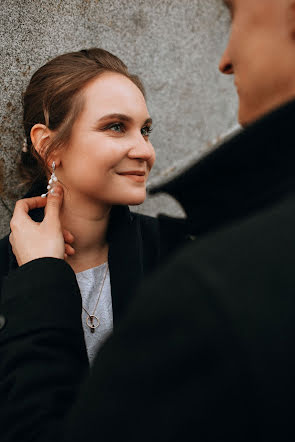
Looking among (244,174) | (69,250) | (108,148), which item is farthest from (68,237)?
(244,174)

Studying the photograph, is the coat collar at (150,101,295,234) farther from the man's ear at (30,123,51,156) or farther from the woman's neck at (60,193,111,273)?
the man's ear at (30,123,51,156)

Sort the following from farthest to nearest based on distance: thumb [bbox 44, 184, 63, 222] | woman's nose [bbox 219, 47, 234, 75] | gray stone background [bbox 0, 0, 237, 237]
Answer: gray stone background [bbox 0, 0, 237, 237] < thumb [bbox 44, 184, 63, 222] < woman's nose [bbox 219, 47, 234, 75]

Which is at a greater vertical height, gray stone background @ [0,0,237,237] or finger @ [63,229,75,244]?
gray stone background @ [0,0,237,237]

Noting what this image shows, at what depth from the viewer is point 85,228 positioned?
1.81 metres

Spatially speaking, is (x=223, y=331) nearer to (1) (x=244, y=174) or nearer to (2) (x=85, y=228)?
(1) (x=244, y=174)

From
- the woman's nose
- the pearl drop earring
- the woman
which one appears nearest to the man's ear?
the woman

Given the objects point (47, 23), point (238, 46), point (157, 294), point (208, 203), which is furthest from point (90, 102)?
point (157, 294)

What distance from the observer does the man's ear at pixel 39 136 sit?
178 cm

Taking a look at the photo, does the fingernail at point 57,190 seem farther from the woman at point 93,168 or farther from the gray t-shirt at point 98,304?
the gray t-shirt at point 98,304

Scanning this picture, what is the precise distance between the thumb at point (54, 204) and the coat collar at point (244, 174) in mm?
872

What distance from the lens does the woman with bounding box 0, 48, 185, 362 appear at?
1672mm

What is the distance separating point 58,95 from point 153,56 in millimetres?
1177

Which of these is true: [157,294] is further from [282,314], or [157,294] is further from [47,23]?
[47,23]

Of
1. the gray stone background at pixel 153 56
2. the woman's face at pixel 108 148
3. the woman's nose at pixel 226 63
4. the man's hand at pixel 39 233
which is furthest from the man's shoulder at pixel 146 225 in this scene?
the woman's nose at pixel 226 63
